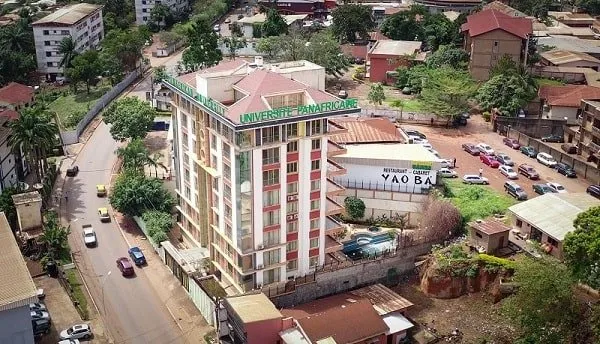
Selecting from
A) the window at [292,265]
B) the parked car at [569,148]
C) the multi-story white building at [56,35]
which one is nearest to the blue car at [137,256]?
the window at [292,265]

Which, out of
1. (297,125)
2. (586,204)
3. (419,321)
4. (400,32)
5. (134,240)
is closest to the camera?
(297,125)

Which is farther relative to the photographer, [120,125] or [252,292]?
[120,125]

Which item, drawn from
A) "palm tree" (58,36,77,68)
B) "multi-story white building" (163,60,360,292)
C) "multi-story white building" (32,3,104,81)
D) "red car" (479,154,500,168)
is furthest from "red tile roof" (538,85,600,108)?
"multi-story white building" (32,3,104,81)

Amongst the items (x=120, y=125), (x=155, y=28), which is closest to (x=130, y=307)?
(x=120, y=125)

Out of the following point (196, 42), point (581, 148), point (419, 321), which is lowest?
point (419, 321)

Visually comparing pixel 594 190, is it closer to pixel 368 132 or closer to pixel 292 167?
pixel 368 132

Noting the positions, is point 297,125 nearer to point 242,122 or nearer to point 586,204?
point 242,122

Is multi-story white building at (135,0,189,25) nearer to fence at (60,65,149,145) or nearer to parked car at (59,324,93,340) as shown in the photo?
fence at (60,65,149,145)

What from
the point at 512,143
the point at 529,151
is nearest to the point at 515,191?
the point at 529,151
